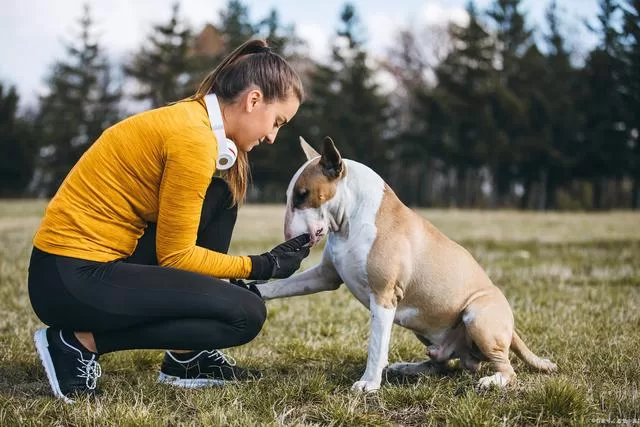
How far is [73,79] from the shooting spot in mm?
39750

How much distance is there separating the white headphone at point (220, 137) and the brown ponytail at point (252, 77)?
0.07 meters

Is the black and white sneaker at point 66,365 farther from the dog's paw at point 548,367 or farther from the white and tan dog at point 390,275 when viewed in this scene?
the dog's paw at point 548,367

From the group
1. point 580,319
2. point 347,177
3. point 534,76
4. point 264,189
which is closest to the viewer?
point 347,177

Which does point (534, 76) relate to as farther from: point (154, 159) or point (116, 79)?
point (154, 159)

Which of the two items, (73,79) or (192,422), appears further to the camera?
(73,79)

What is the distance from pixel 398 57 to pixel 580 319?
40.7 meters

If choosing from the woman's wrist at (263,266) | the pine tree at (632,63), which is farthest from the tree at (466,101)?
the woman's wrist at (263,266)

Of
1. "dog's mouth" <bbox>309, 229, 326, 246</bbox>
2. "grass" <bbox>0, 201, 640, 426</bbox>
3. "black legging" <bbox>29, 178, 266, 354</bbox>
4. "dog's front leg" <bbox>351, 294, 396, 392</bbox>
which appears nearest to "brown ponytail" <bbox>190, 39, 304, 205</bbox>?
"dog's mouth" <bbox>309, 229, 326, 246</bbox>

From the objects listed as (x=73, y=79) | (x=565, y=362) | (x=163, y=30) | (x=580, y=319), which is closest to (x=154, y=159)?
(x=565, y=362)

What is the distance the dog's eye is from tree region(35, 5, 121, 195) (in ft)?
119

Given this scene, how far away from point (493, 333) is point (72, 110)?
3868cm

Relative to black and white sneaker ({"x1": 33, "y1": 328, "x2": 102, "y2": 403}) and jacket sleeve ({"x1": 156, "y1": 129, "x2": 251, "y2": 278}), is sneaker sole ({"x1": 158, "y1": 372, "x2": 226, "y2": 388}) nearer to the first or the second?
black and white sneaker ({"x1": 33, "y1": 328, "x2": 102, "y2": 403})

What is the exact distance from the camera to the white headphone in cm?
329

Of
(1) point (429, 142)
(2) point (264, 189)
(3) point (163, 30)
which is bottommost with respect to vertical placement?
(2) point (264, 189)
